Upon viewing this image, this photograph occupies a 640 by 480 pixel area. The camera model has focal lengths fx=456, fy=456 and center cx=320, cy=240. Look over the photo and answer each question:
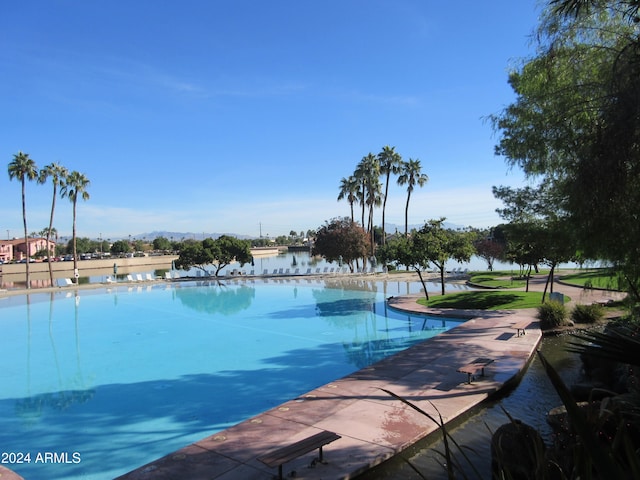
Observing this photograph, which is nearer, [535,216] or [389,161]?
[535,216]

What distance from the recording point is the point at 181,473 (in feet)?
20.6

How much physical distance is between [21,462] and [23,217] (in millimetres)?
41545

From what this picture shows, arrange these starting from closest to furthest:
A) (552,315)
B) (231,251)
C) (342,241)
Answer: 1. (552,315)
2. (342,241)
3. (231,251)

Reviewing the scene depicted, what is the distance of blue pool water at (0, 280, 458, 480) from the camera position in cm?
888

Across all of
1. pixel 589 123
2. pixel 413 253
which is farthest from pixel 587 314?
pixel 589 123

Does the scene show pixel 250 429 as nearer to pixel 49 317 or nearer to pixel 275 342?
pixel 275 342

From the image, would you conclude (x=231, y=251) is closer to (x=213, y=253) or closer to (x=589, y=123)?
(x=213, y=253)

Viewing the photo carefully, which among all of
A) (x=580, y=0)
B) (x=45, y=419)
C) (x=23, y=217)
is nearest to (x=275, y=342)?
(x=45, y=419)

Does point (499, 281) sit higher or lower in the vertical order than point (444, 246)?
lower

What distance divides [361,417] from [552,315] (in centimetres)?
1056

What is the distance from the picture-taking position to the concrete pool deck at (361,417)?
640 cm

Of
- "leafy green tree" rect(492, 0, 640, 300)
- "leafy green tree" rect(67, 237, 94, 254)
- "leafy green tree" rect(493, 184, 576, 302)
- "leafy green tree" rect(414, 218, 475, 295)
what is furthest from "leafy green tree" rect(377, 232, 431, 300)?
"leafy green tree" rect(67, 237, 94, 254)

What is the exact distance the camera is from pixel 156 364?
1447 cm

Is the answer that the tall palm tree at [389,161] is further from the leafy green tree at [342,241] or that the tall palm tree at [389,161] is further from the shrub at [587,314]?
the shrub at [587,314]
